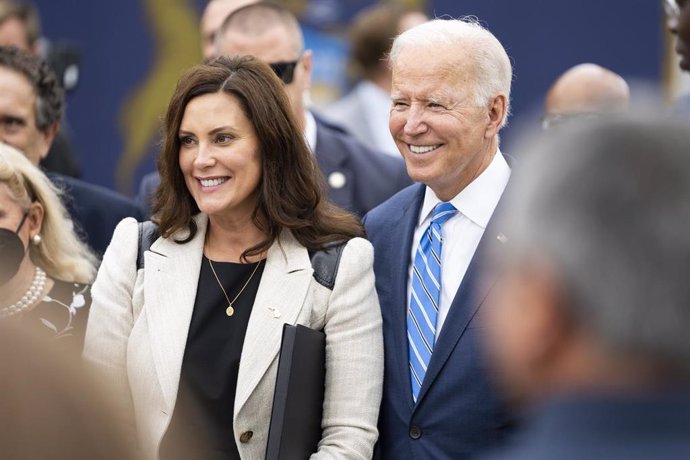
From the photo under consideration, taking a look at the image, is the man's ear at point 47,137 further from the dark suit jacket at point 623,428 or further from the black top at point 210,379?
the dark suit jacket at point 623,428

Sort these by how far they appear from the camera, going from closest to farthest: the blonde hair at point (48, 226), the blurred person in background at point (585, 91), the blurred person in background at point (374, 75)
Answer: the blonde hair at point (48, 226)
the blurred person in background at point (585, 91)
the blurred person in background at point (374, 75)

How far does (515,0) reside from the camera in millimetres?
8273

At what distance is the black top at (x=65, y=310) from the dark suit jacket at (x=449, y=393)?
108 centimetres

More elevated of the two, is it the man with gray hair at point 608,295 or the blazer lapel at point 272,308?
the man with gray hair at point 608,295

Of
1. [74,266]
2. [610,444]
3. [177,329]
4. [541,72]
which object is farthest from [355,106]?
[610,444]

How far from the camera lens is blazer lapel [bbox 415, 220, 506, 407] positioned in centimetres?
379

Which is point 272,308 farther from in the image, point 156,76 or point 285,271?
point 156,76

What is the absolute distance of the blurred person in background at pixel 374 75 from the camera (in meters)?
7.18

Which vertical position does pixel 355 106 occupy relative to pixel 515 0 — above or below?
below

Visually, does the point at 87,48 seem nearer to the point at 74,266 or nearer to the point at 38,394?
the point at 74,266

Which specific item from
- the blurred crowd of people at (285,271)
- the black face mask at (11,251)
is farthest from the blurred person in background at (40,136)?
the black face mask at (11,251)

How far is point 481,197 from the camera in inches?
161

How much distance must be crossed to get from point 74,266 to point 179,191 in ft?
2.15

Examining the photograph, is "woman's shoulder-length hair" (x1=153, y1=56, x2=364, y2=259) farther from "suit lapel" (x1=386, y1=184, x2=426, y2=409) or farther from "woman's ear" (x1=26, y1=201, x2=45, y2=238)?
"woman's ear" (x1=26, y1=201, x2=45, y2=238)
